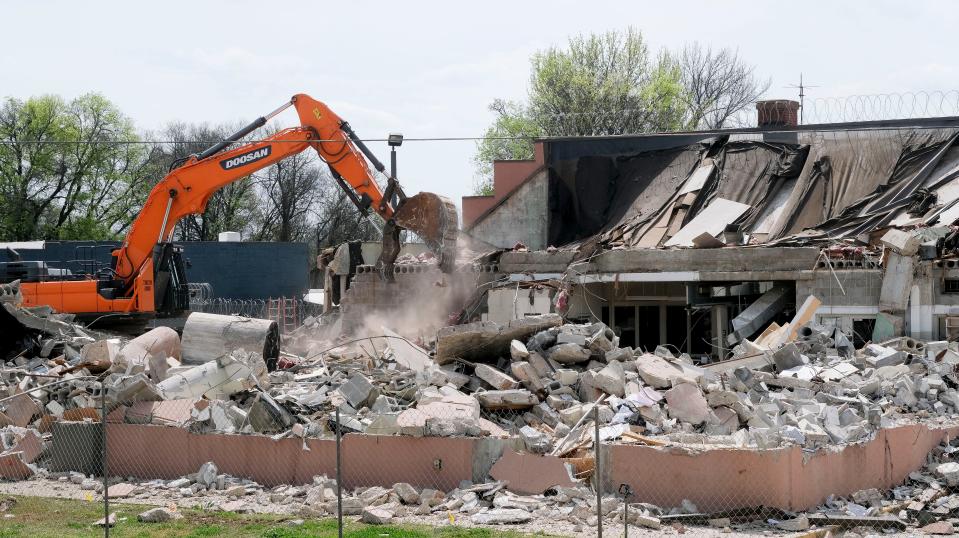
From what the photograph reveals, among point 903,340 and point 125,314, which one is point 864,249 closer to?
point 903,340

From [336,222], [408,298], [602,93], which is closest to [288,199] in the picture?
[336,222]

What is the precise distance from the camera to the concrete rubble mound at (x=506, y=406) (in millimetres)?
11547

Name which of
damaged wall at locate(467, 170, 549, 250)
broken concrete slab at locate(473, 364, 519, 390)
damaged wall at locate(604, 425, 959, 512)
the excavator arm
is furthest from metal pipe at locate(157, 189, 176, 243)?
damaged wall at locate(604, 425, 959, 512)

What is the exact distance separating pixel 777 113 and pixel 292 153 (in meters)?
16.8

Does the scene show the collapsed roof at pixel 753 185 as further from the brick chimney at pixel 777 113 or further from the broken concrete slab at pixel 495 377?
the broken concrete slab at pixel 495 377

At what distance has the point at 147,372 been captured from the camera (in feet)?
50.7

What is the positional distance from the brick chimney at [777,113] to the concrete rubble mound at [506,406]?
16703 mm

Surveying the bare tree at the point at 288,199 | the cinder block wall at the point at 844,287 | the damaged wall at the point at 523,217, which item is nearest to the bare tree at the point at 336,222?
the bare tree at the point at 288,199

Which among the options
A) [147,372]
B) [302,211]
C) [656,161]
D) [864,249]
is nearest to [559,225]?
[656,161]

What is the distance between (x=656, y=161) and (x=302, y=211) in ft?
116

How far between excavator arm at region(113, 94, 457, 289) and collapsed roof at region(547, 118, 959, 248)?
520 cm

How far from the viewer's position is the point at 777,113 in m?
33.5

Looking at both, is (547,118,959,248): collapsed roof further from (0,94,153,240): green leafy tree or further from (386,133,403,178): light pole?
(0,94,153,240): green leafy tree

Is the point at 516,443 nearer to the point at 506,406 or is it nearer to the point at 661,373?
the point at 506,406
